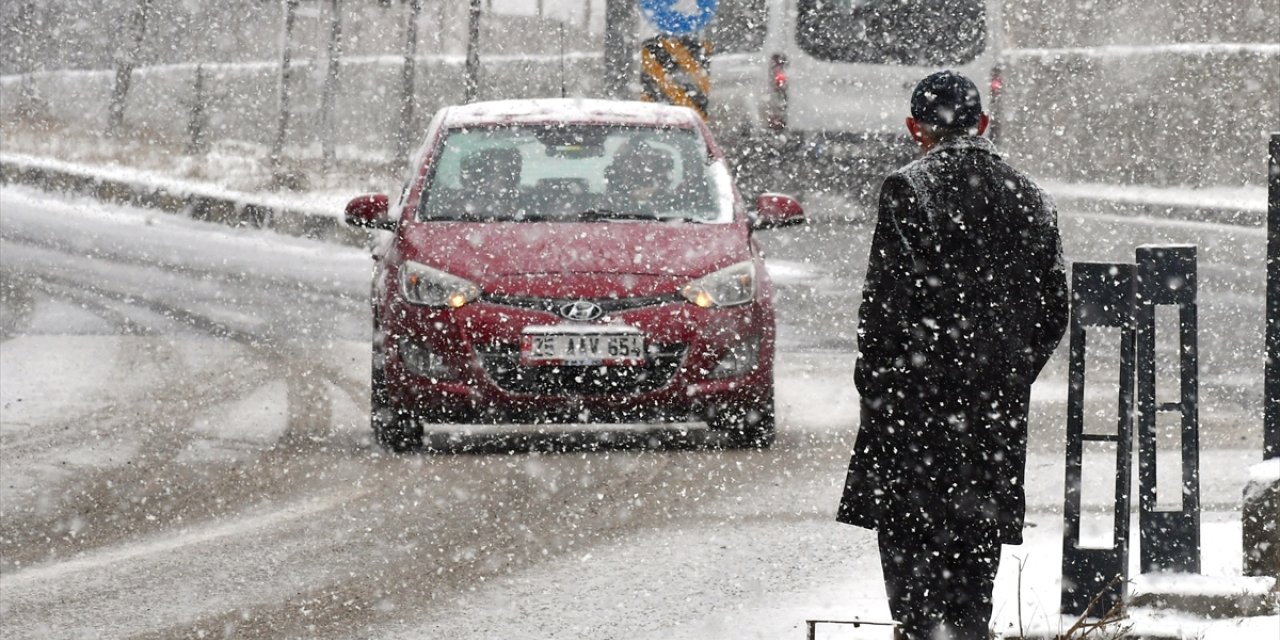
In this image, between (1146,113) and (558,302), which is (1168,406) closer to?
(558,302)

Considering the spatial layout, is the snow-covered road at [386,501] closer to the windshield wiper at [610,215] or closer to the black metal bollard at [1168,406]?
the black metal bollard at [1168,406]

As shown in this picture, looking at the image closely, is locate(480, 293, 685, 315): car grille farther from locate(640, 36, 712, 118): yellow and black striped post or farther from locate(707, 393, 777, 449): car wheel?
locate(640, 36, 712, 118): yellow and black striped post

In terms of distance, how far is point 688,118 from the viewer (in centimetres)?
1070

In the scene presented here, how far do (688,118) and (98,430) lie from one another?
316 centimetres

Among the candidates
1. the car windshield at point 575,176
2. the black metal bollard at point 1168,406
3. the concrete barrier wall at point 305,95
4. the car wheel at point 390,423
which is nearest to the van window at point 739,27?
the car windshield at point 575,176

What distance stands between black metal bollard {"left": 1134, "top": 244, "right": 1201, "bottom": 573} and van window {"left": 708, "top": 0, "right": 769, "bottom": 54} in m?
13.7

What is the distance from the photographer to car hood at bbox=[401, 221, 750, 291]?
9.16 metres

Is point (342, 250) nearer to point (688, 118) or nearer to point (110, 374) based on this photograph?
point (110, 374)

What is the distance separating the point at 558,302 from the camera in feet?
29.7

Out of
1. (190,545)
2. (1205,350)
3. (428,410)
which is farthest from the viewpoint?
(1205,350)

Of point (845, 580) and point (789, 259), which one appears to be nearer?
point (845, 580)

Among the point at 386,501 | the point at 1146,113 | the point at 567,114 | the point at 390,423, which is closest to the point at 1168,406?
the point at 386,501

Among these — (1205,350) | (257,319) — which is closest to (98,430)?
(257,319)

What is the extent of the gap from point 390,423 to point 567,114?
197 cm
